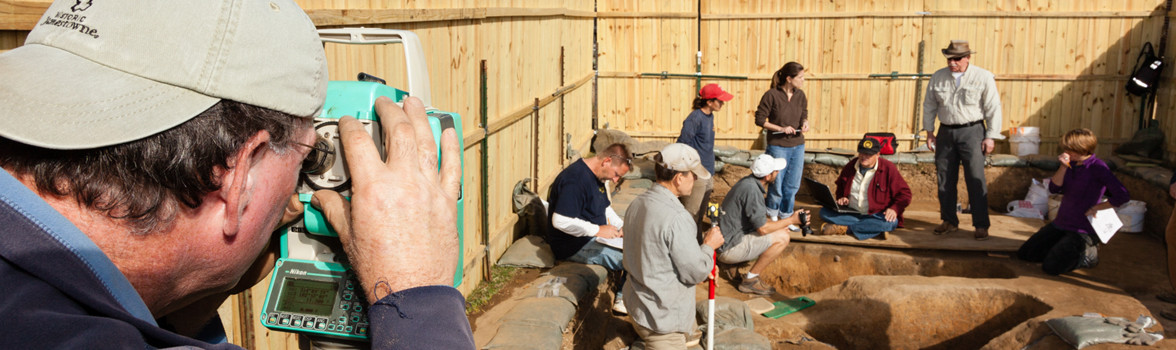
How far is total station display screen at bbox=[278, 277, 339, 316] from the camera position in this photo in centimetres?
130

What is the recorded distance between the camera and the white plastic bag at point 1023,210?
995cm

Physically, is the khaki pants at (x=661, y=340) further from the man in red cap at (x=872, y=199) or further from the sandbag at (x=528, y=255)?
the man in red cap at (x=872, y=199)

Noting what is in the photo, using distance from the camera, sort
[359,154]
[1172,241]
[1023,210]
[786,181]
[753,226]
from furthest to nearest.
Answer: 1. [1023,210]
2. [786,181]
3. [753,226]
4. [1172,241]
5. [359,154]

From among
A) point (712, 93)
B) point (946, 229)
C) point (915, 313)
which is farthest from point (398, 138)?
point (946, 229)

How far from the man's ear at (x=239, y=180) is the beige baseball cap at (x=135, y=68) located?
0.04m

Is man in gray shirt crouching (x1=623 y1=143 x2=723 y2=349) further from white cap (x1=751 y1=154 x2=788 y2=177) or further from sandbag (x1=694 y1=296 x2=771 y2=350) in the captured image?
white cap (x1=751 y1=154 x2=788 y2=177)

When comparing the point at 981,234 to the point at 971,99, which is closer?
the point at 971,99

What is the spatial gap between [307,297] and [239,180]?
1.69 ft

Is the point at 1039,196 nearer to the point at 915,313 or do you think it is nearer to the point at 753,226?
the point at 915,313

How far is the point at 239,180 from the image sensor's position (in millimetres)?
849

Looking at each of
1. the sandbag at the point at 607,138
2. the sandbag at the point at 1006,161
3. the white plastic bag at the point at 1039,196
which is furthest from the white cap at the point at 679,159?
the sandbag at the point at 1006,161

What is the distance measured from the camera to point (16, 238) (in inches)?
25.0

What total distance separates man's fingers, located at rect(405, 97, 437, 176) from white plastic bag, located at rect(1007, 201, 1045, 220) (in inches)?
404

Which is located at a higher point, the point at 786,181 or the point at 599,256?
the point at 786,181
